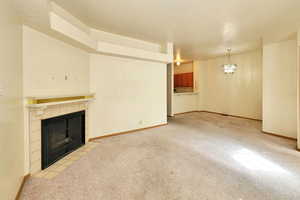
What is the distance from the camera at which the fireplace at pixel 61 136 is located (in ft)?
7.69

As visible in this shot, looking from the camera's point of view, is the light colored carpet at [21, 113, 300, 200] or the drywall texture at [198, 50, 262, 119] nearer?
the light colored carpet at [21, 113, 300, 200]

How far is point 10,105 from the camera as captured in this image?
1.55 meters

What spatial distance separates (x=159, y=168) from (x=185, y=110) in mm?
5537

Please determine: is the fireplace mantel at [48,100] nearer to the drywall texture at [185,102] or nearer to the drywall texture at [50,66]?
the drywall texture at [50,66]

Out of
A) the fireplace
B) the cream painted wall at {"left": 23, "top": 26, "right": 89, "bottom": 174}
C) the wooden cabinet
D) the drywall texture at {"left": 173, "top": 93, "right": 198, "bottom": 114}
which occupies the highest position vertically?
the wooden cabinet

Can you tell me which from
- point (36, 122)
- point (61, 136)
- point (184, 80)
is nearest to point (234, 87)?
point (184, 80)

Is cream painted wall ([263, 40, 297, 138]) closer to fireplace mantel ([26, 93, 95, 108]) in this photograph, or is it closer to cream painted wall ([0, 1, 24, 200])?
fireplace mantel ([26, 93, 95, 108])

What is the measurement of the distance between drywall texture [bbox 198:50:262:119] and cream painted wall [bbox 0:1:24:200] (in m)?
6.95

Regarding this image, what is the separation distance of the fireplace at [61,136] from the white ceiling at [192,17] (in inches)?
70.3

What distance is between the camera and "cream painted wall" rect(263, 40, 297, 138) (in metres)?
3.51

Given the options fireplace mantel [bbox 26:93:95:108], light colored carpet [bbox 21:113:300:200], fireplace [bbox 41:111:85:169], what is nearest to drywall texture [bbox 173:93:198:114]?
light colored carpet [bbox 21:113:300:200]

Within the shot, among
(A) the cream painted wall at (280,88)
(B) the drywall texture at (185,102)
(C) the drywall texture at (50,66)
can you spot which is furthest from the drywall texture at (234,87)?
(C) the drywall texture at (50,66)

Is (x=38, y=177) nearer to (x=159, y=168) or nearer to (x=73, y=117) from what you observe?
(x=73, y=117)

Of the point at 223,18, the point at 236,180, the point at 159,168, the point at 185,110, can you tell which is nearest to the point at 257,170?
the point at 236,180
